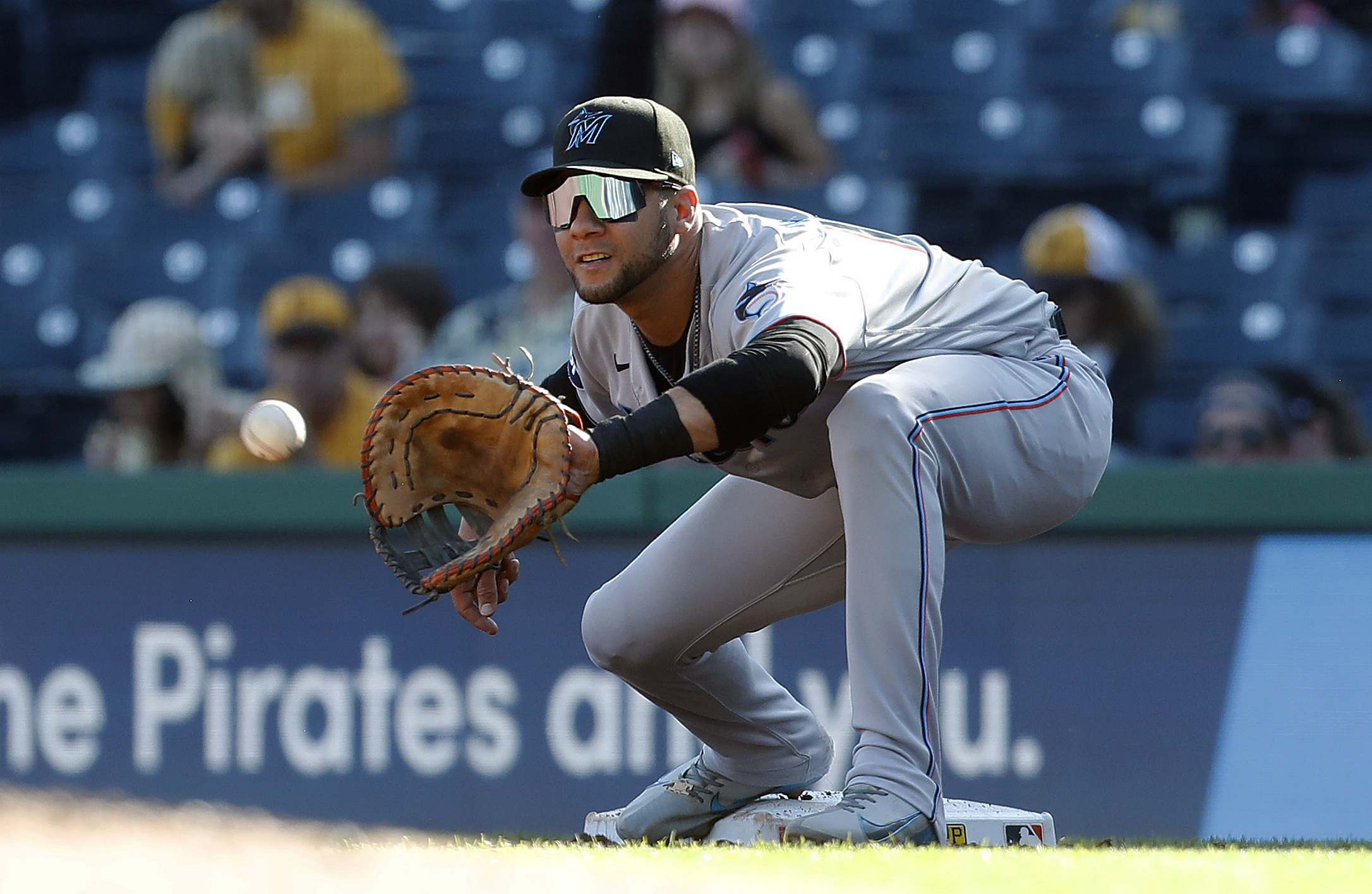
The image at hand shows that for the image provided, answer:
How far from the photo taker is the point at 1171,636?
440cm

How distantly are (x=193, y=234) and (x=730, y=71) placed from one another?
86.1 inches

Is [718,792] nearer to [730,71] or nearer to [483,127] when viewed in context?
[730,71]

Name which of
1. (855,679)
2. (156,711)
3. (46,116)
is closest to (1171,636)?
(855,679)

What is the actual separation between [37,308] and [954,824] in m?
4.95

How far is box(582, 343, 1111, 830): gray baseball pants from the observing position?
269 centimetres

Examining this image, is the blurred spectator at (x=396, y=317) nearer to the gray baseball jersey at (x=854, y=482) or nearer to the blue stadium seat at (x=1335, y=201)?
the gray baseball jersey at (x=854, y=482)

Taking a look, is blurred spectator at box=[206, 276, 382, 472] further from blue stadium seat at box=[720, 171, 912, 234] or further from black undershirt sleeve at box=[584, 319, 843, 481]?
black undershirt sleeve at box=[584, 319, 843, 481]

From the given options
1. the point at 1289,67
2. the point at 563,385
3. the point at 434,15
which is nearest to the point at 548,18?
the point at 434,15

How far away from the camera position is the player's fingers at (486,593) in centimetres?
282

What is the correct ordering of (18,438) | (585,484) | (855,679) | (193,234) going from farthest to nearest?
(193,234) → (18,438) → (855,679) → (585,484)

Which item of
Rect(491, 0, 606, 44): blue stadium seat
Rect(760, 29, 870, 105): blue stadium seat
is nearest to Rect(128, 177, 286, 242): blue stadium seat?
Rect(491, 0, 606, 44): blue stadium seat

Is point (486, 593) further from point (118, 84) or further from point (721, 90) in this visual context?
point (118, 84)

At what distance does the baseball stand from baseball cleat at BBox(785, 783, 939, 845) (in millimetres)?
1055

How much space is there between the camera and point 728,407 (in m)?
2.45
